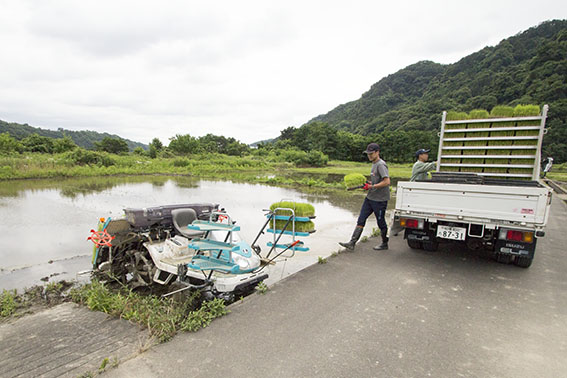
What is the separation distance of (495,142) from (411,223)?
363cm

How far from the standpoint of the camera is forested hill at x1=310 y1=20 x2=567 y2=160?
5844cm

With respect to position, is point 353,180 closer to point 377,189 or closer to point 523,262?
point 377,189

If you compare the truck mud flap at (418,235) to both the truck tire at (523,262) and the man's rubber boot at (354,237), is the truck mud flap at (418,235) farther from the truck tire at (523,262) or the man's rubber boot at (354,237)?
the truck tire at (523,262)

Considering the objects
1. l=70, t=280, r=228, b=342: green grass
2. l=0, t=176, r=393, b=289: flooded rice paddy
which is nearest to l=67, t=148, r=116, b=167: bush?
l=0, t=176, r=393, b=289: flooded rice paddy

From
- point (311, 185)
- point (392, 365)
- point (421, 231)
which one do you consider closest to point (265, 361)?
point (392, 365)

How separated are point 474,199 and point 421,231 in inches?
39.1

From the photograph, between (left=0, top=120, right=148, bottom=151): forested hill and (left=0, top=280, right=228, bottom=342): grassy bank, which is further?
(left=0, top=120, right=148, bottom=151): forested hill

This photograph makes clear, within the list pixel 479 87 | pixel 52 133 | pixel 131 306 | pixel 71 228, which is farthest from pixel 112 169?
pixel 479 87

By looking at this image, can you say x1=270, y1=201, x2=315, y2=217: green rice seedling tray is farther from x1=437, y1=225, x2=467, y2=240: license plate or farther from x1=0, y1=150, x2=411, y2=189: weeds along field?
x1=0, y1=150, x2=411, y2=189: weeds along field

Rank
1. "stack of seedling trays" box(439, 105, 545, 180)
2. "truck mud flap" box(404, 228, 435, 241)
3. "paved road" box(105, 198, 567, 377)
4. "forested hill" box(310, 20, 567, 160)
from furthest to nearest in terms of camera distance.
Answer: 1. "forested hill" box(310, 20, 567, 160)
2. "stack of seedling trays" box(439, 105, 545, 180)
3. "truck mud flap" box(404, 228, 435, 241)
4. "paved road" box(105, 198, 567, 377)

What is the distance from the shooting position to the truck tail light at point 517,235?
4.16 metres

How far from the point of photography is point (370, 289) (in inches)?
156

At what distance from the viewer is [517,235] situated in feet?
13.9

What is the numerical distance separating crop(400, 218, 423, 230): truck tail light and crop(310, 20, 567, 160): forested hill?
51.9m
